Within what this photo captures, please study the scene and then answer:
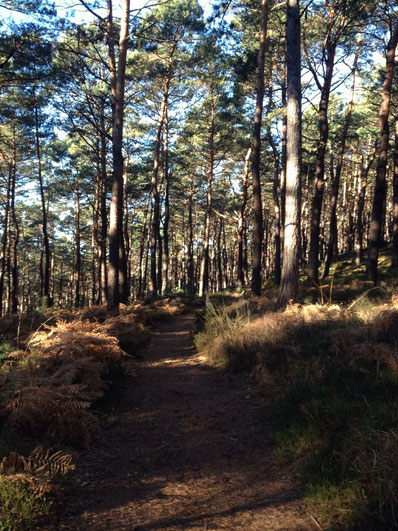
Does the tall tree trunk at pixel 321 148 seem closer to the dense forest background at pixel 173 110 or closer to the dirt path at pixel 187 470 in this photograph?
the dense forest background at pixel 173 110

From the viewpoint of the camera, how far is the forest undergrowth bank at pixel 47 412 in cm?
276

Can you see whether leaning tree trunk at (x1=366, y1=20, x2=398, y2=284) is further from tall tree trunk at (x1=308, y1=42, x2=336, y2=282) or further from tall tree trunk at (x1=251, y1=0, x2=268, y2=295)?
tall tree trunk at (x1=251, y1=0, x2=268, y2=295)

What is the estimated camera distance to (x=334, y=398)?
3.93 metres

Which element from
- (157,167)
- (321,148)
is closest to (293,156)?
(321,148)

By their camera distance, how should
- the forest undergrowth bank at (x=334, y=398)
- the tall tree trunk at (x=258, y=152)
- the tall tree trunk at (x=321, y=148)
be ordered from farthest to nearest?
the tall tree trunk at (x=321, y=148) < the tall tree trunk at (x=258, y=152) < the forest undergrowth bank at (x=334, y=398)

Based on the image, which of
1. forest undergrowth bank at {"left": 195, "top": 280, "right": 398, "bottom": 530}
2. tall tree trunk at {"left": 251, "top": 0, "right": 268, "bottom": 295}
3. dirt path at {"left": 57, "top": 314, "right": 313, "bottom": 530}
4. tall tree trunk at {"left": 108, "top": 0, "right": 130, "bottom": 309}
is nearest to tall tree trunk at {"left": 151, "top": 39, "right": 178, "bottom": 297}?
tall tree trunk at {"left": 251, "top": 0, "right": 268, "bottom": 295}

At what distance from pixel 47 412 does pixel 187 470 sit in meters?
1.60

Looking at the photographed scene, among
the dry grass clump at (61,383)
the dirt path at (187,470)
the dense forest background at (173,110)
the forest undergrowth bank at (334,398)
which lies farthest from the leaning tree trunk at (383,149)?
the dry grass clump at (61,383)

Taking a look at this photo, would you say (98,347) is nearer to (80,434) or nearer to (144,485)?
(80,434)

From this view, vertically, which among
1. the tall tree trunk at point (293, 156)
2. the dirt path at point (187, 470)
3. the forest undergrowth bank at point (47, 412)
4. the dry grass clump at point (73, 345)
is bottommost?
the dirt path at point (187, 470)

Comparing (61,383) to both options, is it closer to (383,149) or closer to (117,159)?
(117,159)

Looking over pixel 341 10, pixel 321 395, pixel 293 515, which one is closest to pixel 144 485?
pixel 293 515

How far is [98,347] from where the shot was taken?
6176mm

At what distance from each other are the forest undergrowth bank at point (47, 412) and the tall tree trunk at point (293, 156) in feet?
13.9
